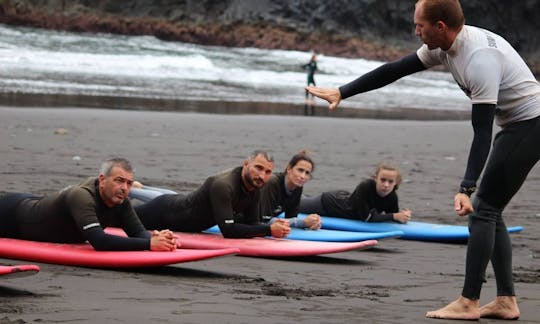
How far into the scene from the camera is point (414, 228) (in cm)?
969

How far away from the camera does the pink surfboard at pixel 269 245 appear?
7.80 m

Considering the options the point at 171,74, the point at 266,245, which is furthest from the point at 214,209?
the point at 171,74

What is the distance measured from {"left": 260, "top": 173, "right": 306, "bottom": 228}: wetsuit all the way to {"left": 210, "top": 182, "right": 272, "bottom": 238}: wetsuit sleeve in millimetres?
673

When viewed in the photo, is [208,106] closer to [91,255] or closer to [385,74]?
[91,255]

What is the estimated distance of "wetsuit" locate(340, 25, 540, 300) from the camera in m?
5.14

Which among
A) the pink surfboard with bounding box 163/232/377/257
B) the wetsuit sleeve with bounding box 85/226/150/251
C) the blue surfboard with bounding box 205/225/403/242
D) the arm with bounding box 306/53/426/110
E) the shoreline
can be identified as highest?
the arm with bounding box 306/53/426/110

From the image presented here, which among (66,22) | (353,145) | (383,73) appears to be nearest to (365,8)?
(66,22)

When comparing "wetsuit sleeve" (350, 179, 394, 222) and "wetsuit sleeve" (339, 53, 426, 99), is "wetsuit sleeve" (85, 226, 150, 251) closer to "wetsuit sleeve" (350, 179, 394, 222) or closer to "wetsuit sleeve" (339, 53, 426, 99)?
"wetsuit sleeve" (339, 53, 426, 99)

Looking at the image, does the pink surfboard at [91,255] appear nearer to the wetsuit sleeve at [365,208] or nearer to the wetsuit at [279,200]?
the wetsuit at [279,200]

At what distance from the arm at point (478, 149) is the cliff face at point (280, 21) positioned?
49263 mm

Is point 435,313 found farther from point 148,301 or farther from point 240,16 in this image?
point 240,16

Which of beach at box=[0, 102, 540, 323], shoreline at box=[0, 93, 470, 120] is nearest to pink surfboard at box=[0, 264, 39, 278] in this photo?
beach at box=[0, 102, 540, 323]

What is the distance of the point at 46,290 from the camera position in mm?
5852

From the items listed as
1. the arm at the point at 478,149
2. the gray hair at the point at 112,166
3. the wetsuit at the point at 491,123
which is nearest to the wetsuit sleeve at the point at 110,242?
the gray hair at the point at 112,166
